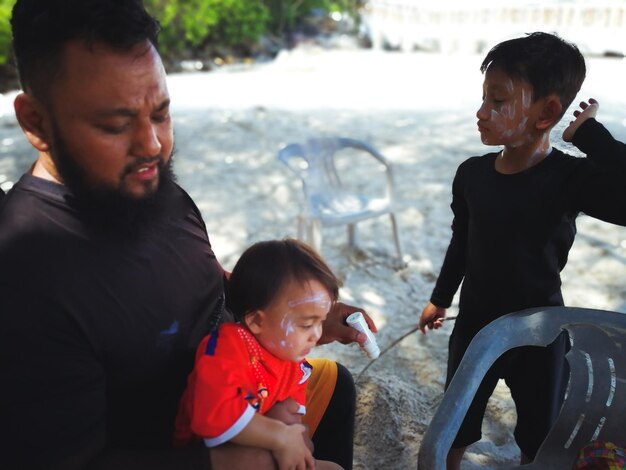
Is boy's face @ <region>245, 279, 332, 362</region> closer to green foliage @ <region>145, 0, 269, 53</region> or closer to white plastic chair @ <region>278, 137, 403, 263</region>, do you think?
white plastic chair @ <region>278, 137, 403, 263</region>

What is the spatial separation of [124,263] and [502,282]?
39.5 inches

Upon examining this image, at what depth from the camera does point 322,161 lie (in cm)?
388

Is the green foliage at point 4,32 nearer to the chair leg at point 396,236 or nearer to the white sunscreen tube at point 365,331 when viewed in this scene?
the chair leg at point 396,236

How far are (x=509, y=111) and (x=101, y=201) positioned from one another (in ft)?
3.37

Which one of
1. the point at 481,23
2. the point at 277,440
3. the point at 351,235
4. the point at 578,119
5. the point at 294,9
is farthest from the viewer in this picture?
the point at 294,9

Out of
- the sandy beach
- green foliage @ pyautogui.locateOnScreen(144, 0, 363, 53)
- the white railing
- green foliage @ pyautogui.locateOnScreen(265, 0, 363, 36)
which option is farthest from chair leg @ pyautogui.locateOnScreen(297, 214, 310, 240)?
green foliage @ pyautogui.locateOnScreen(265, 0, 363, 36)

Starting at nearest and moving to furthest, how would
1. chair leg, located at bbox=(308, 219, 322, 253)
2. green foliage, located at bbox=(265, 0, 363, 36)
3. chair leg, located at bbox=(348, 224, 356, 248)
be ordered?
chair leg, located at bbox=(308, 219, 322, 253)
chair leg, located at bbox=(348, 224, 356, 248)
green foliage, located at bbox=(265, 0, 363, 36)

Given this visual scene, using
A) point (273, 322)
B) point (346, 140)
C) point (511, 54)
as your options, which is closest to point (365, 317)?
point (273, 322)

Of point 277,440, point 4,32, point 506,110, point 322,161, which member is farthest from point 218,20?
point 277,440

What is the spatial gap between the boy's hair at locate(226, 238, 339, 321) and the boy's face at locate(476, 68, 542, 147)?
1.98ft

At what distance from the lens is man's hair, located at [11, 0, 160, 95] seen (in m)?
1.11

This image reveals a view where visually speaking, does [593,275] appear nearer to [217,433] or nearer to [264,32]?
[217,433]

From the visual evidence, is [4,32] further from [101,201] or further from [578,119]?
[578,119]

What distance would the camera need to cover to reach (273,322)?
1305 mm
